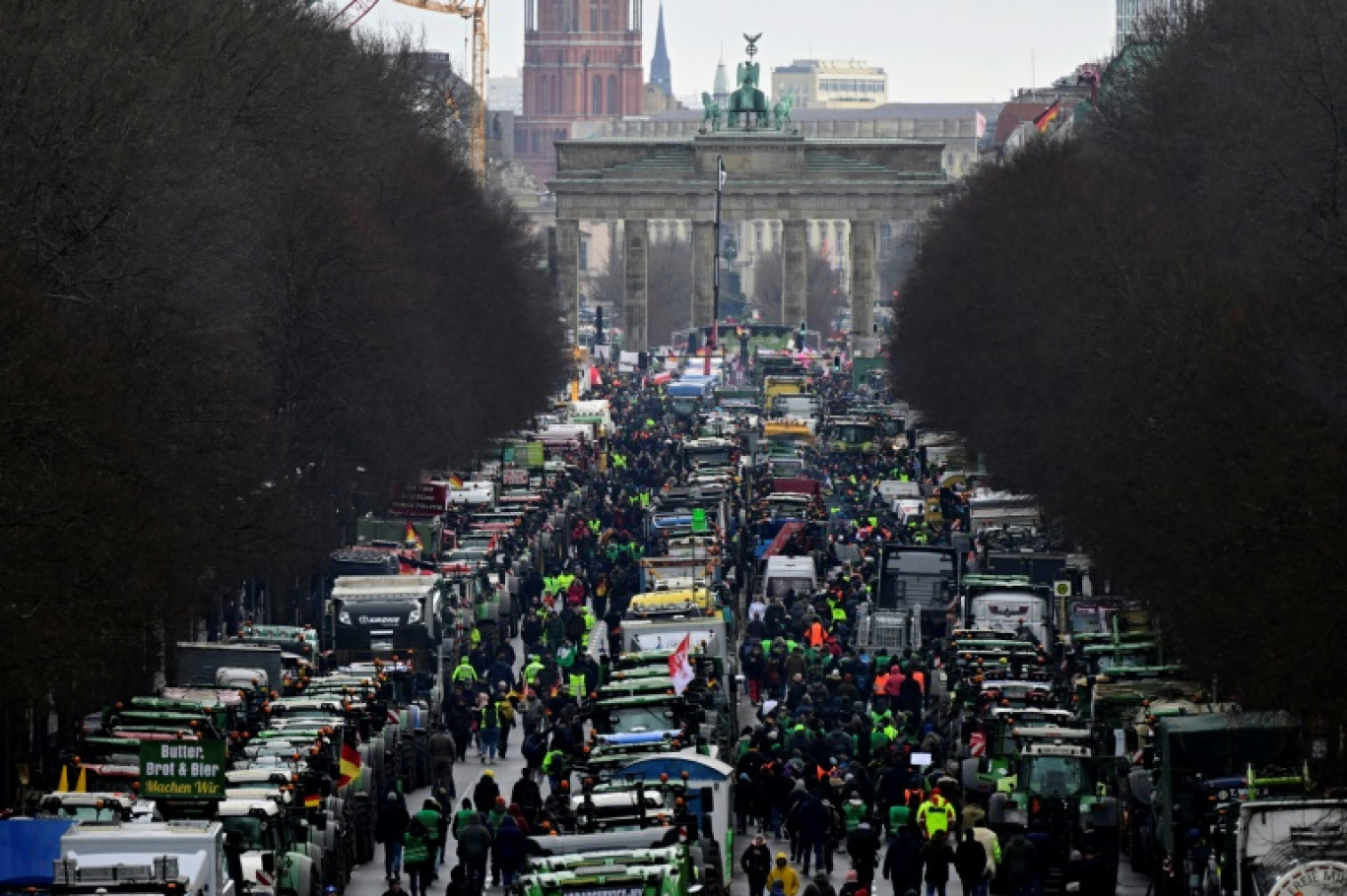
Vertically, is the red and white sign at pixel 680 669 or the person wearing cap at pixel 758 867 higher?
the red and white sign at pixel 680 669

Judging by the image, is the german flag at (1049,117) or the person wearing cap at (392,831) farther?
the german flag at (1049,117)

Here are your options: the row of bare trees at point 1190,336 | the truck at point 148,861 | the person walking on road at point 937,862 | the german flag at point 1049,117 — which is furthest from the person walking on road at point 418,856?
the german flag at point 1049,117

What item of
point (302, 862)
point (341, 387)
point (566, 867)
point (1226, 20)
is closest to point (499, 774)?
point (302, 862)

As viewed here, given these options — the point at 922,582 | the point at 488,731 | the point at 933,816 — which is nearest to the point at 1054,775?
the point at 933,816

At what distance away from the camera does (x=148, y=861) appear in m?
30.5

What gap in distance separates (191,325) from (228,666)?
10042mm

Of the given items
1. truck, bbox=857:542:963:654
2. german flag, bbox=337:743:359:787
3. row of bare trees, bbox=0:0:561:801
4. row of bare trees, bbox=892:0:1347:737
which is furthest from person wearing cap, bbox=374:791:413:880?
truck, bbox=857:542:963:654

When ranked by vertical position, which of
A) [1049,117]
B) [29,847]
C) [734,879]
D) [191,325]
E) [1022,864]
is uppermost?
[1049,117]

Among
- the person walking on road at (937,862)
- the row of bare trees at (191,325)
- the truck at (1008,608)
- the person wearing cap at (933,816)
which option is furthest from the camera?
the truck at (1008,608)

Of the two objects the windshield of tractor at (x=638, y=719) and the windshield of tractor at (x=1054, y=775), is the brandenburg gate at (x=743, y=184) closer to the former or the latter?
the windshield of tractor at (x=638, y=719)

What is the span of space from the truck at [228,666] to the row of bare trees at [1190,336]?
11013mm

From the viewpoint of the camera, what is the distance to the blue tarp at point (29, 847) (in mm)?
30281

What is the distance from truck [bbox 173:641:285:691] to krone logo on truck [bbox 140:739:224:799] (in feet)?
43.0

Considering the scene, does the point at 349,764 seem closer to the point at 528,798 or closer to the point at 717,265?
the point at 528,798
